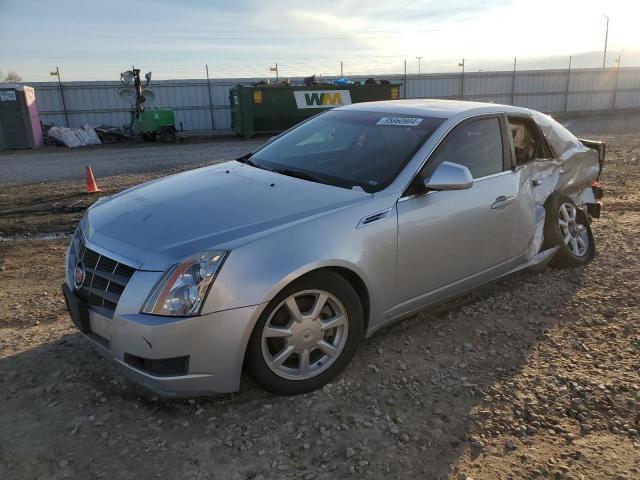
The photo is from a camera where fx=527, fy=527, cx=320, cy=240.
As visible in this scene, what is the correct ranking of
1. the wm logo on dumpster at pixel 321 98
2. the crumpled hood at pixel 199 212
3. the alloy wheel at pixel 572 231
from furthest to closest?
the wm logo on dumpster at pixel 321 98 < the alloy wheel at pixel 572 231 < the crumpled hood at pixel 199 212

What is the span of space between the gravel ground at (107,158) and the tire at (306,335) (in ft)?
35.4

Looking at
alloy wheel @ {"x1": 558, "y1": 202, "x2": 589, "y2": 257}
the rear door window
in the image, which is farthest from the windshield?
alloy wheel @ {"x1": 558, "y1": 202, "x2": 589, "y2": 257}

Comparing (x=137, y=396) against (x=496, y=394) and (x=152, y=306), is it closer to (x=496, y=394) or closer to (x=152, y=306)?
(x=152, y=306)

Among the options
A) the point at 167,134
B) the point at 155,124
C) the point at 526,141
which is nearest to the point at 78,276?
the point at 526,141

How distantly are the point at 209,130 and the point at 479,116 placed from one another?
77.7 feet

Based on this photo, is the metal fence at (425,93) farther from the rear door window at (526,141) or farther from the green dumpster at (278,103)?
the rear door window at (526,141)

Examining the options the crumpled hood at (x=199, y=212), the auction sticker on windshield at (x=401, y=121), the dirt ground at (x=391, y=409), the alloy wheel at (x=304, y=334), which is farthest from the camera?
the auction sticker on windshield at (x=401, y=121)

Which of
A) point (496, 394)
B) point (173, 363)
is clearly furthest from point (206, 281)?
point (496, 394)

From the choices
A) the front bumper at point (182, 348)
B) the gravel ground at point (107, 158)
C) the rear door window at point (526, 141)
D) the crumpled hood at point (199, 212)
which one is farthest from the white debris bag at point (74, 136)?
the front bumper at point (182, 348)

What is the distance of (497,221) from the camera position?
3938 millimetres

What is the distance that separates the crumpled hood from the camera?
9.02ft

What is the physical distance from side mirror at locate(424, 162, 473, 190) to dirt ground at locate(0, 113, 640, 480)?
1.12 m

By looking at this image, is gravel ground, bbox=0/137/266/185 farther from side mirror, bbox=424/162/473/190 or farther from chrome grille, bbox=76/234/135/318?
side mirror, bbox=424/162/473/190

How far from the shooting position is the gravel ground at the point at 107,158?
13.1 metres
